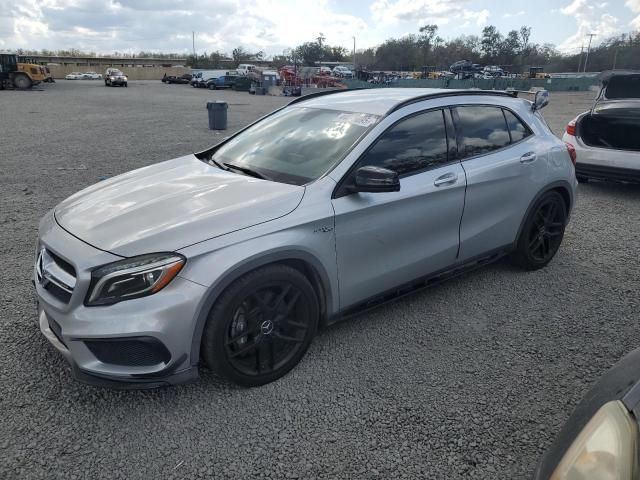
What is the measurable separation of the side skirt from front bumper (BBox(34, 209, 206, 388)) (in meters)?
1.02

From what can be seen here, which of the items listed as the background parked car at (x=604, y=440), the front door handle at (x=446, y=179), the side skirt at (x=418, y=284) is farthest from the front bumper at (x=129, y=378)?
the front door handle at (x=446, y=179)

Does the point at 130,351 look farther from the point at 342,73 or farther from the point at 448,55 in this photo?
the point at 448,55

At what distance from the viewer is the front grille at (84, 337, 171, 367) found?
2410 mm

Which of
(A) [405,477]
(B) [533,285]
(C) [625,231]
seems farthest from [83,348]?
(C) [625,231]

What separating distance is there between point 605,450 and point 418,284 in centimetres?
236

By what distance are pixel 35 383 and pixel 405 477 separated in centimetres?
216

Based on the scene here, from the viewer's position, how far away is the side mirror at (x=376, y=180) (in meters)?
2.90

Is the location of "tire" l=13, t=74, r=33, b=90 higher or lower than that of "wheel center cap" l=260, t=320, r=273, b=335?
higher

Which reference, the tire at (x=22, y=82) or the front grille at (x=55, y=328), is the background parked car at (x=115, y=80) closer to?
the tire at (x=22, y=82)

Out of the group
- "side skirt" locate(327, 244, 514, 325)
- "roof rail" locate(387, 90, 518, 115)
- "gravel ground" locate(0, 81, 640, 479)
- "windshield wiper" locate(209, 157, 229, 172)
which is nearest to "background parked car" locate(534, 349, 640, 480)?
"gravel ground" locate(0, 81, 640, 479)

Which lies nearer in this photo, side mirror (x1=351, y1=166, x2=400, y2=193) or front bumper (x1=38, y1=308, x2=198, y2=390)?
front bumper (x1=38, y1=308, x2=198, y2=390)

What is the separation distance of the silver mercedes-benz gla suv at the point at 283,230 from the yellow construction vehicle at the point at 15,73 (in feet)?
125

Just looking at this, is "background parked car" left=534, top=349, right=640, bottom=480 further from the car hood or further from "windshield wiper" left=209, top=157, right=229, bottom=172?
"windshield wiper" left=209, top=157, right=229, bottom=172

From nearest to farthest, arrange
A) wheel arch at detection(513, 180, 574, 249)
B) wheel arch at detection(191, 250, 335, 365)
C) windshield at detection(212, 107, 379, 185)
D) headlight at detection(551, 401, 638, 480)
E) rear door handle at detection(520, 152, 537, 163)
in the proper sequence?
1. headlight at detection(551, 401, 638, 480)
2. wheel arch at detection(191, 250, 335, 365)
3. windshield at detection(212, 107, 379, 185)
4. rear door handle at detection(520, 152, 537, 163)
5. wheel arch at detection(513, 180, 574, 249)
